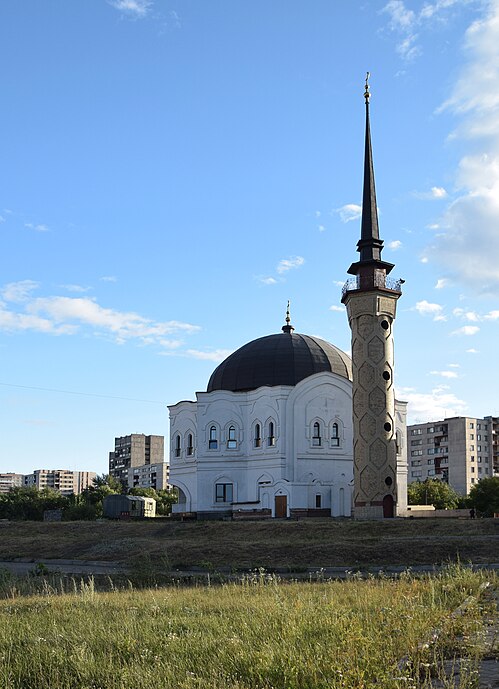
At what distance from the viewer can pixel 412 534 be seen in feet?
103

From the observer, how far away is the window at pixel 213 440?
55.3 m

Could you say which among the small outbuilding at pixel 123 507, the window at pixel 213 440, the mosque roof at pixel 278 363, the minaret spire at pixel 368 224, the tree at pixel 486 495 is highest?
the minaret spire at pixel 368 224

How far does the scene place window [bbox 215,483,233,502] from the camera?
179ft

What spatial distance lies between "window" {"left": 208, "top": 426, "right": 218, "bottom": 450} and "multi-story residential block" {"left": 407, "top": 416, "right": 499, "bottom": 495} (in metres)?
62.0

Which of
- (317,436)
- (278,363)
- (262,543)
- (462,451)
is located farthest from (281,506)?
(462,451)

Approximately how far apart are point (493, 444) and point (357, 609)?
106070 mm

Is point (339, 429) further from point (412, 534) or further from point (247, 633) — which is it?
point (247, 633)

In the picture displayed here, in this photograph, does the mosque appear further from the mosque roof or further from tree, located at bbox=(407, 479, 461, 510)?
tree, located at bbox=(407, 479, 461, 510)

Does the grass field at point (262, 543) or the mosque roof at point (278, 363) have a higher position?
the mosque roof at point (278, 363)

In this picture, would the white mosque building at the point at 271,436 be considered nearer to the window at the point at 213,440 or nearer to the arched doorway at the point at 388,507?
the window at the point at 213,440

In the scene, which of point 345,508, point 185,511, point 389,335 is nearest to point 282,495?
point 345,508

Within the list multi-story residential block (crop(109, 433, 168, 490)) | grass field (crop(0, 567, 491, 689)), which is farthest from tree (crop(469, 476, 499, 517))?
multi-story residential block (crop(109, 433, 168, 490))

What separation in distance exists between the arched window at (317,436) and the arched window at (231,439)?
582 cm

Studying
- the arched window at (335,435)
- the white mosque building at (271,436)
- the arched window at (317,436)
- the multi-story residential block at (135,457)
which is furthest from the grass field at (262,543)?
the multi-story residential block at (135,457)
